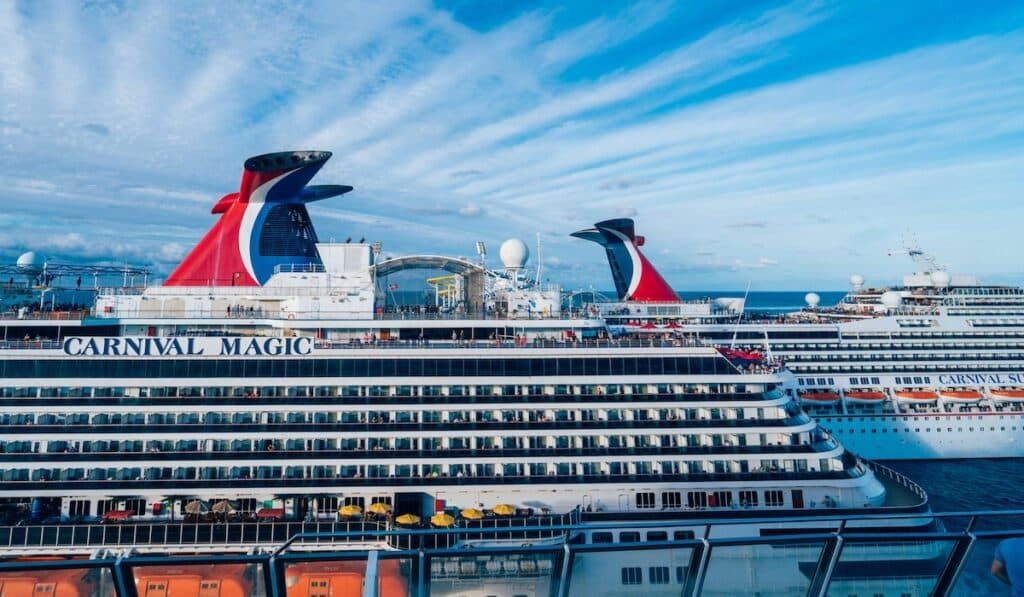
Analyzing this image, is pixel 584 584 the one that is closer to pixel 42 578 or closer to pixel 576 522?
pixel 42 578

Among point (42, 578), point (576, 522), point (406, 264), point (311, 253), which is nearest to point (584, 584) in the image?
point (42, 578)

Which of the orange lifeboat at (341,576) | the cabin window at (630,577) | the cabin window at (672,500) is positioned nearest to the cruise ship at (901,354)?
the cabin window at (672,500)

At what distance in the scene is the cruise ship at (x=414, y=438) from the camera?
2797cm

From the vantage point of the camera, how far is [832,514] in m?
27.9

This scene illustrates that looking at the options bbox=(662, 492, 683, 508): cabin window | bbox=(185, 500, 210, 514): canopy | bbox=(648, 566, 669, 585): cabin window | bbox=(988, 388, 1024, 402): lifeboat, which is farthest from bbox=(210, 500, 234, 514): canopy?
bbox=(988, 388, 1024, 402): lifeboat

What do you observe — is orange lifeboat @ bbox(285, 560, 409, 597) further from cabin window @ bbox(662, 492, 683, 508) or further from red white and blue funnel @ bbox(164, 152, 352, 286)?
red white and blue funnel @ bbox(164, 152, 352, 286)

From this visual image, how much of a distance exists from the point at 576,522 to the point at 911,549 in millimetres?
Answer: 20394

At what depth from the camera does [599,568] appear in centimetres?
747

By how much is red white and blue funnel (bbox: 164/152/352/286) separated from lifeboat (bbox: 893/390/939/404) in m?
60.8

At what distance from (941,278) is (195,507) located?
81.4 m

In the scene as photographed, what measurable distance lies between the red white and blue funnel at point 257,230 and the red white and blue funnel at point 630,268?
1882 inches

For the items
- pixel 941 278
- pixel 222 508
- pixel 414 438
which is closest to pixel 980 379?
pixel 941 278

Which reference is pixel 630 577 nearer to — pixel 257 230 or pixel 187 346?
pixel 187 346

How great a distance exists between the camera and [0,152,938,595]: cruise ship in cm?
2797
